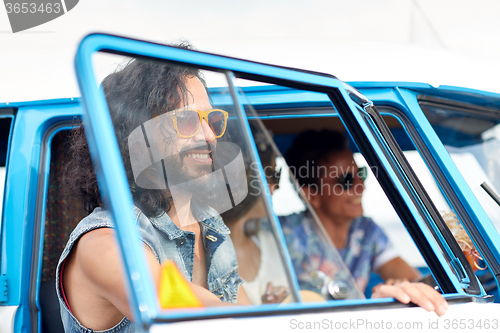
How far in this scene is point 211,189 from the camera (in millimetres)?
1164

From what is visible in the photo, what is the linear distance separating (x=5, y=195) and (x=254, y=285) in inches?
42.4

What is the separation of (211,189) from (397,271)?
1340 millimetres

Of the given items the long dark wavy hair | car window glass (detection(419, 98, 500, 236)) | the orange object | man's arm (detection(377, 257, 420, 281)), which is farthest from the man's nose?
man's arm (detection(377, 257, 420, 281))

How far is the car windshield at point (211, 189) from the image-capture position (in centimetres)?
94

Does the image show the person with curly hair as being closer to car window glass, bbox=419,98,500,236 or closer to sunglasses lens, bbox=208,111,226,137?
sunglasses lens, bbox=208,111,226,137

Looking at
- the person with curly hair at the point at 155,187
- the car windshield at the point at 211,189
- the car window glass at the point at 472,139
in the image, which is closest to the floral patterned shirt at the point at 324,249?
the car windshield at the point at 211,189

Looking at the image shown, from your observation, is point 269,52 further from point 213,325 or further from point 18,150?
point 213,325

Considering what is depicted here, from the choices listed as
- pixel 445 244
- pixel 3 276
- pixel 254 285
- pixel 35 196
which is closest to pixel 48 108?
pixel 35 196

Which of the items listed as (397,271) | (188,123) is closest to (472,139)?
(397,271)

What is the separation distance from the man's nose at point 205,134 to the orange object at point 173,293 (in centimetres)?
43

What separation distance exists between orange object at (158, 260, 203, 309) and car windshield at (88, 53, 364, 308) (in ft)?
0.60

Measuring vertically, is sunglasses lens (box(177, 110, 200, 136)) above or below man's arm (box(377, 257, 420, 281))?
above

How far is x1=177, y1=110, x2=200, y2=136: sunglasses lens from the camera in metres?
1.05

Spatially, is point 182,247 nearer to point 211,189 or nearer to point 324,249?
point 211,189
